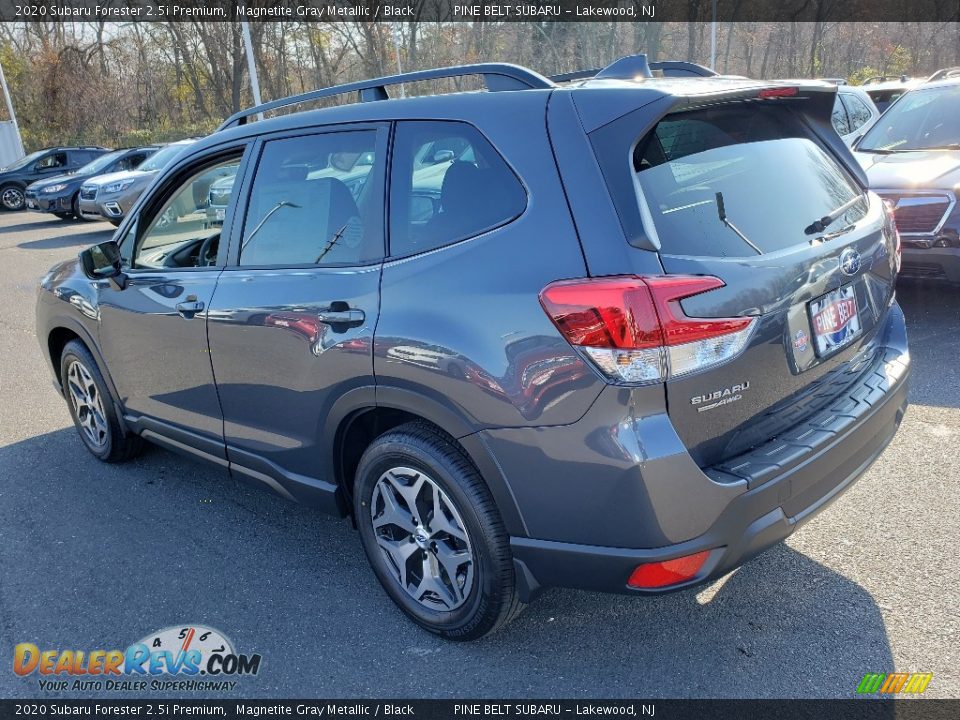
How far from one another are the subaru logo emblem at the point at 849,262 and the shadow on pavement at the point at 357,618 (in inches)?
46.8

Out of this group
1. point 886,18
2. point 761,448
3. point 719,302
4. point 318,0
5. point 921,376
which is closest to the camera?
point 719,302

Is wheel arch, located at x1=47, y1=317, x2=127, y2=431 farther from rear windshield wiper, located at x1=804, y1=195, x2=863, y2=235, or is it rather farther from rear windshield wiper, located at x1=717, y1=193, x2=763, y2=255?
rear windshield wiper, located at x1=804, y1=195, x2=863, y2=235

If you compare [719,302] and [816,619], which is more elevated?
[719,302]

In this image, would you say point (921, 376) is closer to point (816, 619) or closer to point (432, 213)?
point (816, 619)

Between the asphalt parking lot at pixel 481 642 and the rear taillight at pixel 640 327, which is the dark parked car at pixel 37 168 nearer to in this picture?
the asphalt parking lot at pixel 481 642

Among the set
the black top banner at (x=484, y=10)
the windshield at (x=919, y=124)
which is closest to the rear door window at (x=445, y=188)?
the windshield at (x=919, y=124)

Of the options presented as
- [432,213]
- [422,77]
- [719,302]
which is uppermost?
[422,77]

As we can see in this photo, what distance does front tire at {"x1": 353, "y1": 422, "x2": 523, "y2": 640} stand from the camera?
2.54m

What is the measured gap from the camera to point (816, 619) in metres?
2.80

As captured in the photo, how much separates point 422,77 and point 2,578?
2.83 metres

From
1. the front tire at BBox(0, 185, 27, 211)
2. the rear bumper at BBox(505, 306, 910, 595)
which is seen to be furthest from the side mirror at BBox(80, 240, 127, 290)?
the front tire at BBox(0, 185, 27, 211)

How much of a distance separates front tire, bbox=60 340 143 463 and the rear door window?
2.50 m

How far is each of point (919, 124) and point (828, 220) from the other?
535 centimetres

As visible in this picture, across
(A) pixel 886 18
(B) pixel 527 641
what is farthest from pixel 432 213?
(A) pixel 886 18
